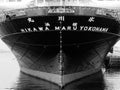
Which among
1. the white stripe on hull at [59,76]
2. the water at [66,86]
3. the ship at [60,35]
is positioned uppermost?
the ship at [60,35]

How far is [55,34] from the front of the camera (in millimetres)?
19750

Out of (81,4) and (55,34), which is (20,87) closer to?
(55,34)

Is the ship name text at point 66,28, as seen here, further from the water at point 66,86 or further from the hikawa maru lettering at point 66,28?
the water at point 66,86

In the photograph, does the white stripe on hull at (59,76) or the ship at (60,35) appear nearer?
the ship at (60,35)

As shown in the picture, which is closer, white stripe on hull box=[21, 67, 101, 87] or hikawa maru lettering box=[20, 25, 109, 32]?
hikawa maru lettering box=[20, 25, 109, 32]

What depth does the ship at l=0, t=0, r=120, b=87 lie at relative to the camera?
1953 cm

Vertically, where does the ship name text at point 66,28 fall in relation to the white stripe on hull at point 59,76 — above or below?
above

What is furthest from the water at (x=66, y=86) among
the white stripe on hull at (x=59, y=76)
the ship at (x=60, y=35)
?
the ship at (x=60, y=35)

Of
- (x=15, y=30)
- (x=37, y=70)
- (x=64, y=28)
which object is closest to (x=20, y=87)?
(x=37, y=70)

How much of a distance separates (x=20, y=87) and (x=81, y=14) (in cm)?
542

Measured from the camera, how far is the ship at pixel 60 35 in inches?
769

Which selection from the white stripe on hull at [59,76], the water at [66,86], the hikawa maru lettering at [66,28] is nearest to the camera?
the hikawa maru lettering at [66,28]

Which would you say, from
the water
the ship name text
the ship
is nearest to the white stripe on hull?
the ship

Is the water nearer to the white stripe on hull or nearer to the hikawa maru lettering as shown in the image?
the white stripe on hull
